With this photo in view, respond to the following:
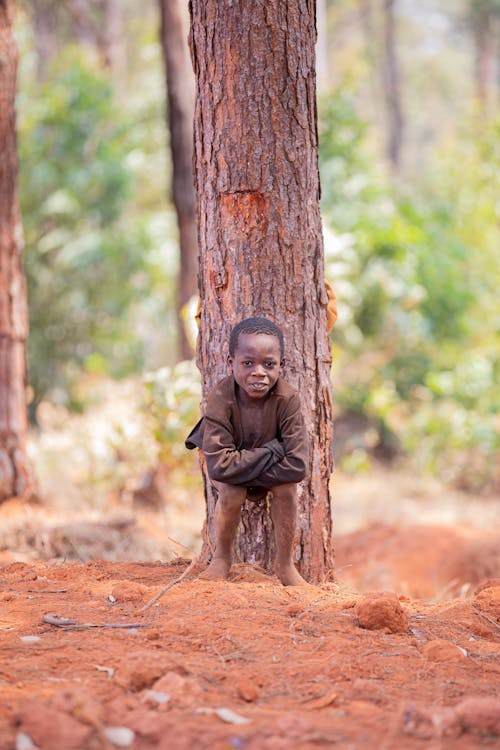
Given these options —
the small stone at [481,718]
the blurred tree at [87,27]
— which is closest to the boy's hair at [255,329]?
the small stone at [481,718]

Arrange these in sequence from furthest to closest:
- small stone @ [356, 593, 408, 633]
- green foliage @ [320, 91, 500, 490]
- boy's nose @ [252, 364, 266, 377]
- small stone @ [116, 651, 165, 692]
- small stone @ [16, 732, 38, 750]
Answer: green foliage @ [320, 91, 500, 490] → boy's nose @ [252, 364, 266, 377] → small stone @ [356, 593, 408, 633] → small stone @ [116, 651, 165, 692] → small stone @ [16, 732, 38, 750]

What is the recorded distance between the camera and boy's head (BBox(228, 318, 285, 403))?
3.81 m

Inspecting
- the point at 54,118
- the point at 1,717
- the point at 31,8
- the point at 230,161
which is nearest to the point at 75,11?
the point at 31,8

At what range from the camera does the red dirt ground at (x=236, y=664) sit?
2.52m

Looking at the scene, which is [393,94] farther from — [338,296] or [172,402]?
[172,402]

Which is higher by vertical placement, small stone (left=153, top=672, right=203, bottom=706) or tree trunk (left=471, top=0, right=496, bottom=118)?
tree trunk (left=471, top=0, right=496, bottom=118)

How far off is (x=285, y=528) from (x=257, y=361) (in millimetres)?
745

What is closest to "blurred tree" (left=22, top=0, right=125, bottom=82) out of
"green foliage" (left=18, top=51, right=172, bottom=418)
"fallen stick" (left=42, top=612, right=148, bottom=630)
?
"green foliage" (left=18, top=51, right=172, bottom=418)

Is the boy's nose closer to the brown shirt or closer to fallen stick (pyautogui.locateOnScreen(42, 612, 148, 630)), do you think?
the brown shirt

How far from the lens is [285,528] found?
4027 mm

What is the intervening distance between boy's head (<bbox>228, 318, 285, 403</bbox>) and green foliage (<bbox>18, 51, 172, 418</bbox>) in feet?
30.4

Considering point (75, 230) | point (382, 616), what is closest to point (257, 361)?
point (382, 616)

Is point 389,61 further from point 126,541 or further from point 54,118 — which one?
point 126,541

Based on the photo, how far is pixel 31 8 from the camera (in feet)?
73.7
